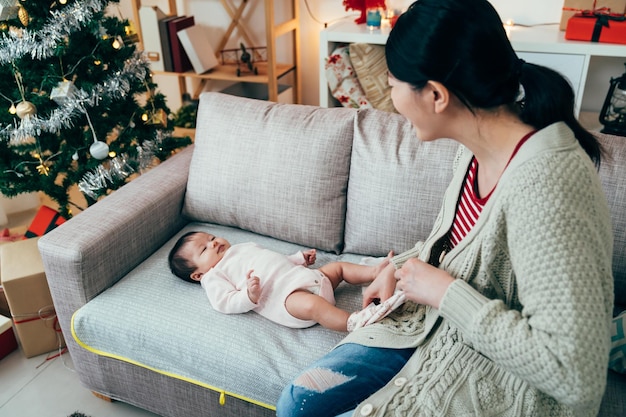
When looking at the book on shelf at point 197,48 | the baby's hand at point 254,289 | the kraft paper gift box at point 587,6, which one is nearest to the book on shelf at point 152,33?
the book on shelf at point 197,48

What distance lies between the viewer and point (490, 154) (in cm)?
105

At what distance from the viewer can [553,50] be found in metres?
2.36

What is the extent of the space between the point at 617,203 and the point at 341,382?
861mm

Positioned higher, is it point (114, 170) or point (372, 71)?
point (372, 71)

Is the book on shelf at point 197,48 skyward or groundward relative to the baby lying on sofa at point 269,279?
skyward

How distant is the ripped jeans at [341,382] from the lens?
44.2 inches

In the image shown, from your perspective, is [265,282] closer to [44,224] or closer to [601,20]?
[44,224]

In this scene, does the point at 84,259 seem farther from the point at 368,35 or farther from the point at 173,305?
the point at 368,35

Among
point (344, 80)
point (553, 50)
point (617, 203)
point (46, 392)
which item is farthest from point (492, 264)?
point (344, 80)

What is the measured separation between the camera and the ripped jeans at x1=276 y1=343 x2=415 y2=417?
3.68 ft

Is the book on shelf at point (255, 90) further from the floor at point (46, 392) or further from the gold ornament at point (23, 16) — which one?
the floor at point (46, 392)

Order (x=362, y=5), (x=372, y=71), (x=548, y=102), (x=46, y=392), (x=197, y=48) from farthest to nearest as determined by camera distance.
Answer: (x=197, y=48) → (x=362, y=5) → (x=372, y=71) → (x=46, y=392) → (x=548, y=102)

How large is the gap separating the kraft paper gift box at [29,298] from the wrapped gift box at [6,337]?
38 mm

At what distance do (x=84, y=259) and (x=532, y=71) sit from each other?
1.26m
